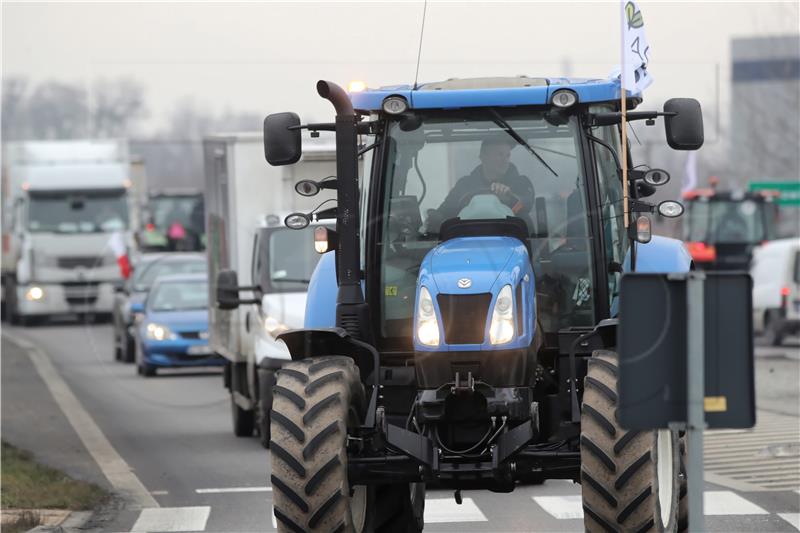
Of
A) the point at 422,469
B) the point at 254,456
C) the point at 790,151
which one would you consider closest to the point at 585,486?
the point at 422,469

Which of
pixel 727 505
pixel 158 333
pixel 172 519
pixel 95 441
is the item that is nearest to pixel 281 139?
pixel 172 519

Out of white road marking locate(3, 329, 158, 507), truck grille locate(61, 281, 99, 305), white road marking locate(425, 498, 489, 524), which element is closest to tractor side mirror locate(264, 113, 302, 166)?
white road marking locate(425, 498, 489, 524)

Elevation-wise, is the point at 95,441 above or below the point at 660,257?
below

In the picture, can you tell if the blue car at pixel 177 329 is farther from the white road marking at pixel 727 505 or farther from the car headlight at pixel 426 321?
the car headlight at pixel 426 321

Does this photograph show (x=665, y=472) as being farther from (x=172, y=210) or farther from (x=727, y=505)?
(x=172, y=210)

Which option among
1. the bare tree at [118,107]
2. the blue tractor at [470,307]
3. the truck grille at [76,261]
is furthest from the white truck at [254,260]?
the bare tree at [118,107]

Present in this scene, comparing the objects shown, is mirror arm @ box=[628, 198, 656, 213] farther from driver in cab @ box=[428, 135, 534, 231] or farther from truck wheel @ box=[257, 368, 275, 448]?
truck wheel @ box=[257, 368, 275, 448]

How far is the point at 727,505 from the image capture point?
44.6ft

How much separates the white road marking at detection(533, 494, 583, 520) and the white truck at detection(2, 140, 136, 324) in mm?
31034

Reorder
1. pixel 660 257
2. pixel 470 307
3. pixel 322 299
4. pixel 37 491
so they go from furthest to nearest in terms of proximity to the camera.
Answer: pixel 37 491 < pixel 322 299 < pixel 660 257 < pixel 470 307

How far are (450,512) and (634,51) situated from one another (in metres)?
4.04

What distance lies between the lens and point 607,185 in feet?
35.4

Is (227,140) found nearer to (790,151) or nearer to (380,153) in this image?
(380,153)

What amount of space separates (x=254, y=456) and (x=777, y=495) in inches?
209
